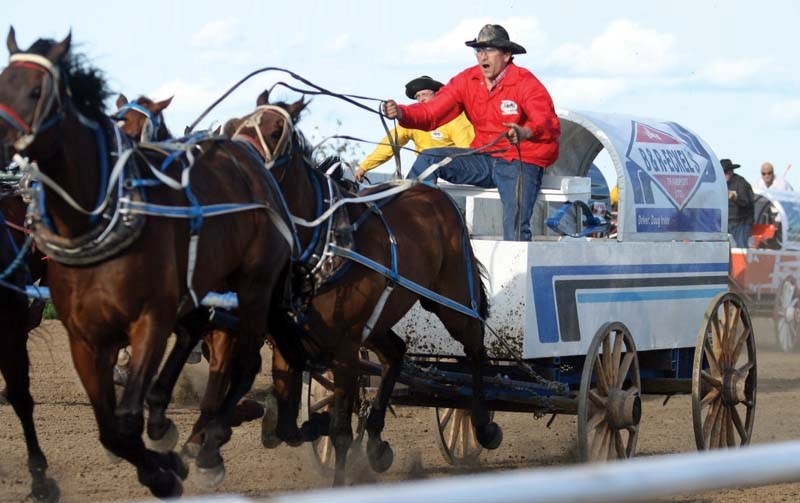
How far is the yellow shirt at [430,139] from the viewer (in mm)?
8688

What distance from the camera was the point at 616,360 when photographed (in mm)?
7035

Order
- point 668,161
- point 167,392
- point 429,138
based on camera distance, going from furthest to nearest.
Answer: point 429,138 < point 668,161 < point 167,392

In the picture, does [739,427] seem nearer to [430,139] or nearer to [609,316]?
[609,316]

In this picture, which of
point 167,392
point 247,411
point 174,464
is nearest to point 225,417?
point 167,392

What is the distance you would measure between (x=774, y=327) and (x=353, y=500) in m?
15.8

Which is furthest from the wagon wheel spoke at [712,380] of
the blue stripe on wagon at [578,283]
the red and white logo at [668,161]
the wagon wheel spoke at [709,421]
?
the red and white logo at [668,161]

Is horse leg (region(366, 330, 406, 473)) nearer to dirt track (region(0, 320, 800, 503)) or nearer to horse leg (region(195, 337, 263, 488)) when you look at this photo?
dirt track (region(0, 320, 800, 503))

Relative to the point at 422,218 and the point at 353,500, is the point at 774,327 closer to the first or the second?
the point at 422,218

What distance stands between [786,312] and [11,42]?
1369 cm

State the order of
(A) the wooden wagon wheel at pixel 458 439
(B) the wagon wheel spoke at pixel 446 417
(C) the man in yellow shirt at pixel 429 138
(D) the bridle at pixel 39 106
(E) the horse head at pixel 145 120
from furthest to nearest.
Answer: (C) the man in yellow shirt at pixel 429 138 < (B) the wagon wheel spoke at pixel 446 417 < (A) the wooden wagon wheel at pixel 458 439 < (E) the horse head at pixel 145 120 < (D) the bridle at pixel 39 106

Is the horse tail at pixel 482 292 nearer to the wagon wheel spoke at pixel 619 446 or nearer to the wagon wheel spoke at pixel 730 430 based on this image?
the wagon wheel spoke at pixel 619 446

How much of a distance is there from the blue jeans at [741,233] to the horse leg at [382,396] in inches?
463

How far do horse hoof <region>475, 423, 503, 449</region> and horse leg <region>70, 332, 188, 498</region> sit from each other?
2.47 meters

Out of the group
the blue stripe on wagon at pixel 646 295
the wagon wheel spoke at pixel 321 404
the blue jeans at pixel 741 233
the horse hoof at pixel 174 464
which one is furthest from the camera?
the blue jeans at pixel 741 233
